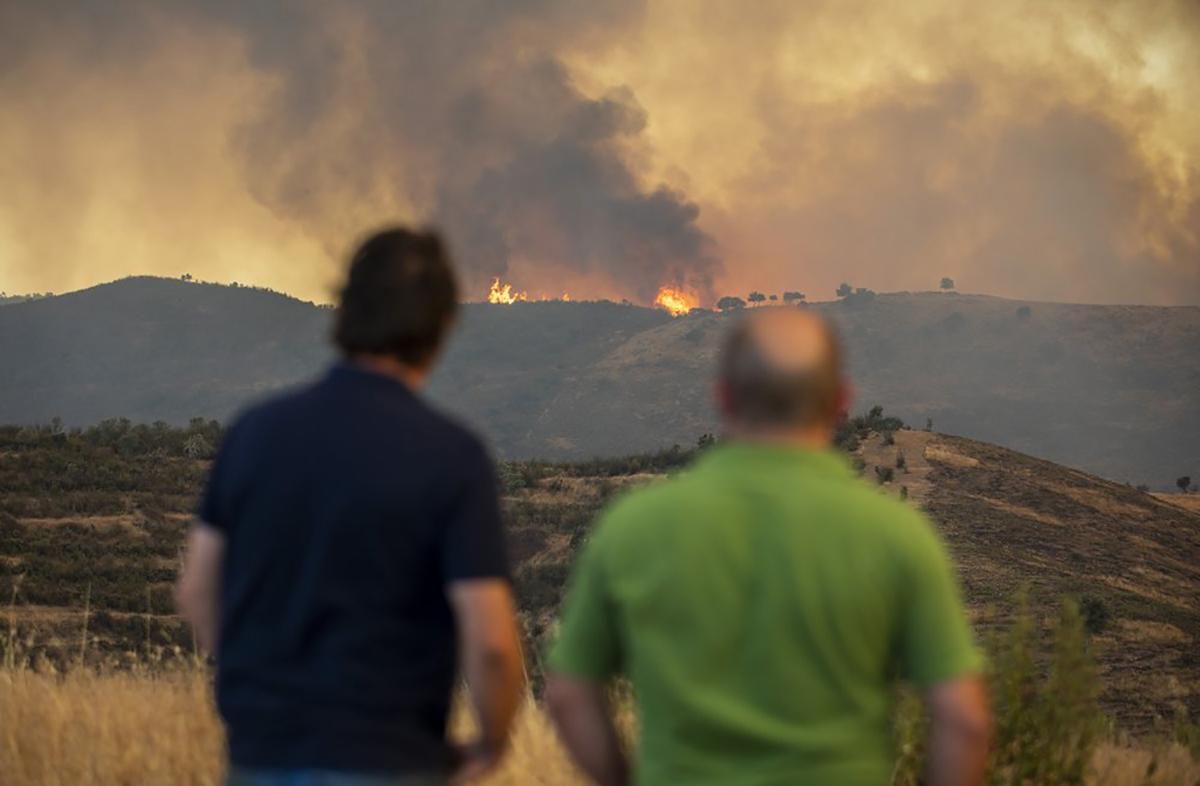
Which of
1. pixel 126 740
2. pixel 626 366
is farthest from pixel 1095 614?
pixel 626 366

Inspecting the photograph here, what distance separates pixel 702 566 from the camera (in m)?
2.59

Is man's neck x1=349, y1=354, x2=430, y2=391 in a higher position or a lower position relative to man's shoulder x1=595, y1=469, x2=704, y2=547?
higher

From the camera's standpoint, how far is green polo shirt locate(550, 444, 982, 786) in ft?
8.41

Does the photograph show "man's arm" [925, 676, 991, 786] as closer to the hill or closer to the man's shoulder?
the man's shoulder

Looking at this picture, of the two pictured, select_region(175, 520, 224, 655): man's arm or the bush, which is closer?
select_region(175, 520, 224, 655): man's arm

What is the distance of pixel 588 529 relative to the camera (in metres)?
36.2

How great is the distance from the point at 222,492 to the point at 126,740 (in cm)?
428

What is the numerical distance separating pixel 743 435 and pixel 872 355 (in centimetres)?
13293

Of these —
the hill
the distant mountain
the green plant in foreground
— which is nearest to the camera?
the green plant in foreground

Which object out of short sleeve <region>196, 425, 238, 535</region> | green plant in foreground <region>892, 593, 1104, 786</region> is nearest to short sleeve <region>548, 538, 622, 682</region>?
short sleeve <region>196, 425, 238, 535</region>

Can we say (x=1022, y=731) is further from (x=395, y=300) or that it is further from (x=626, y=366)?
(x=626, y=366)

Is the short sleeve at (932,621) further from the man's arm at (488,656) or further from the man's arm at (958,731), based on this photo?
the man's arm at (488,656)

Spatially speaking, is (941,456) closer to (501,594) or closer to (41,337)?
(501,594)

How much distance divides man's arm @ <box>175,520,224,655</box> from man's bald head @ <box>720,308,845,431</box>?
1.15m
